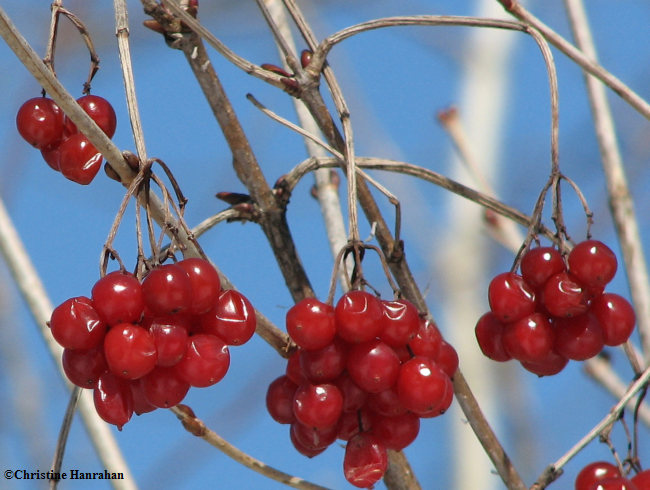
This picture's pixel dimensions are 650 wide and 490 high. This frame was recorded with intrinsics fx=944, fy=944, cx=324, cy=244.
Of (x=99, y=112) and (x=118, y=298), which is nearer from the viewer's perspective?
(x=118, y=298)

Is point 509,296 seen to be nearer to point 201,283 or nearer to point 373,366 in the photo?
point 373,366

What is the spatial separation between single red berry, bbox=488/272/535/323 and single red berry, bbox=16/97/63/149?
469 millimetres

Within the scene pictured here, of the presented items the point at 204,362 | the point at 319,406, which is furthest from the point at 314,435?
the point at 204,362

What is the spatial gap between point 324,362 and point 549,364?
0.26 metres

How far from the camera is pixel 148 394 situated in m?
0.85

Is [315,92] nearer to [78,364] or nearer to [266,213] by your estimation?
[266,213]

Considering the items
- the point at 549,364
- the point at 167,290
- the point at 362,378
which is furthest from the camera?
the point at 549,364

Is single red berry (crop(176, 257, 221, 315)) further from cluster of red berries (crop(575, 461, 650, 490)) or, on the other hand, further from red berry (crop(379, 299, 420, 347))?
cluster of red berries (crop(575, 461, 650, 490))

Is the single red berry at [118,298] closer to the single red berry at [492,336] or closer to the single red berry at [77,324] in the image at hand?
the single red berry at [77,324]

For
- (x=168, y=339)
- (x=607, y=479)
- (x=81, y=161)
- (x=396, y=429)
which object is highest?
(x=81, y=161)

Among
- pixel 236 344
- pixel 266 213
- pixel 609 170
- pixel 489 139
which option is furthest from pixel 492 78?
pixel 236 344

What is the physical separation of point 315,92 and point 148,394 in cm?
36

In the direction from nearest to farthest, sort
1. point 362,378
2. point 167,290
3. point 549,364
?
→ point 167,290 < point 362,378 < point 549,364

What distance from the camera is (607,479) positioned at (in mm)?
1021
